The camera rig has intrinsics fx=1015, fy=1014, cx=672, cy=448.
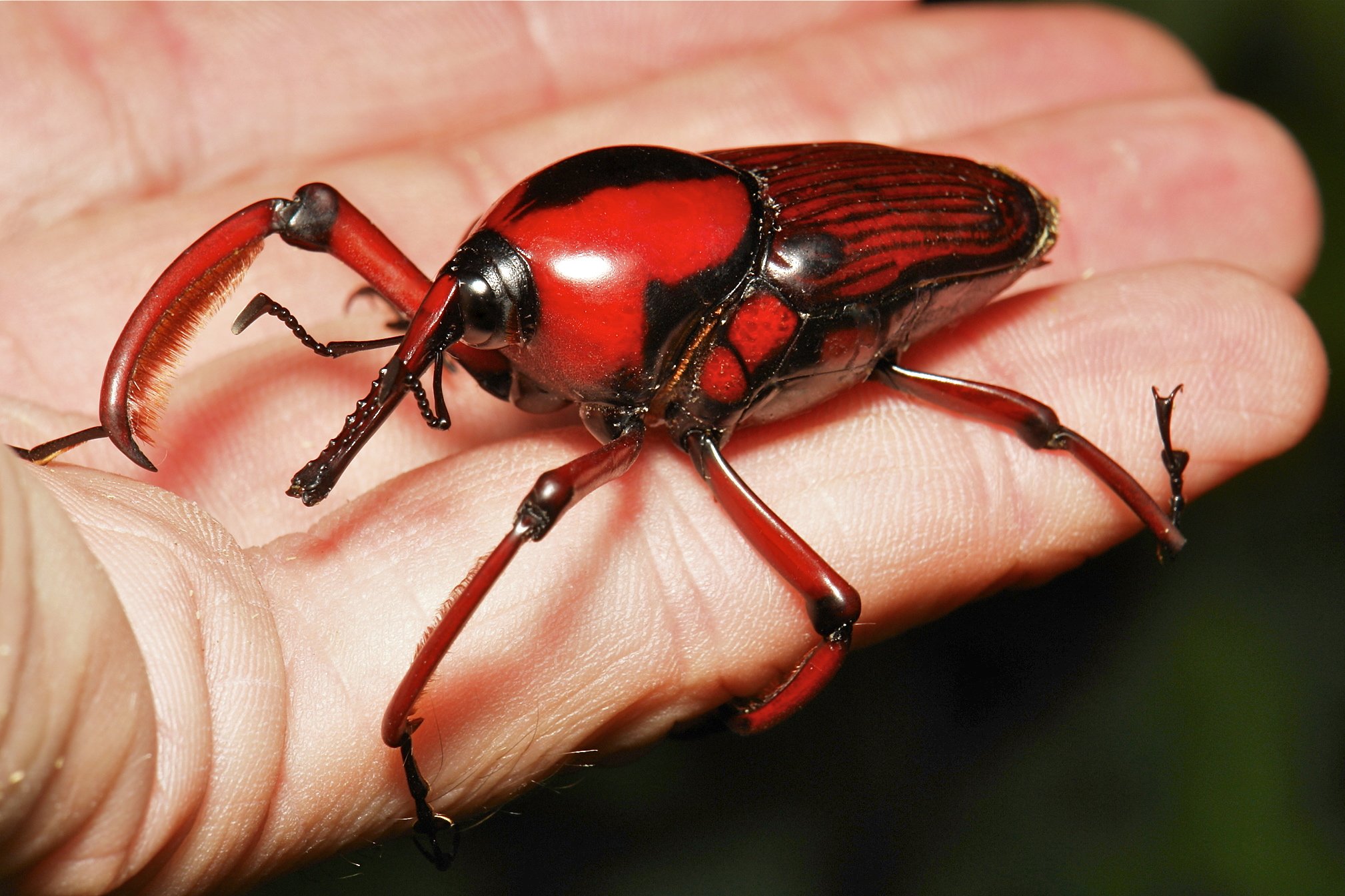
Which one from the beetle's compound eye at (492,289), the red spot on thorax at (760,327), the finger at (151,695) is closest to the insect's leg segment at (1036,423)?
the red spot on thorax at (760,327)

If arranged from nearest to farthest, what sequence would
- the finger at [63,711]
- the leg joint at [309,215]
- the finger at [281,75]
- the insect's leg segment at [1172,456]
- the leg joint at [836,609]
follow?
the finger at [63,711]
the leg joint at [309,215]
the leg joint at [836,609]
the insect's leg segment at [1172,456]
the finger at [281,75]

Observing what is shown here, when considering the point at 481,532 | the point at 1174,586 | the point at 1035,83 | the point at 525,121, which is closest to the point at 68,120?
the point at 525,121

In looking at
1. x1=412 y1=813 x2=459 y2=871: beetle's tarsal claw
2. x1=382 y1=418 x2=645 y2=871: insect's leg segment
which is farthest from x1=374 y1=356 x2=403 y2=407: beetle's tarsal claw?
x1=412 y1=813 x2=459 y2=871: beetle's tarsal claw

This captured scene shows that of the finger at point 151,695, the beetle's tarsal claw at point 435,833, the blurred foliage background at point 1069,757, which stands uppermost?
the finger at point 151,695

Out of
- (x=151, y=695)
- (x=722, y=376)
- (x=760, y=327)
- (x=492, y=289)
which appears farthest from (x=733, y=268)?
(x=151, y=695)

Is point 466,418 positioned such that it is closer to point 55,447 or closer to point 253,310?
point 253,310

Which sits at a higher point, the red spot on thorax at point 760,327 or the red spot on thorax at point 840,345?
the red spot on thorax at point 760,327

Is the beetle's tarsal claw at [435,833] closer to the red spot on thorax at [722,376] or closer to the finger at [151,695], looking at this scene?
the finger at [151,695]

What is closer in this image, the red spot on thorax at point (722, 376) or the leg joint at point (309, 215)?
the leg joint at point (309, 215)
